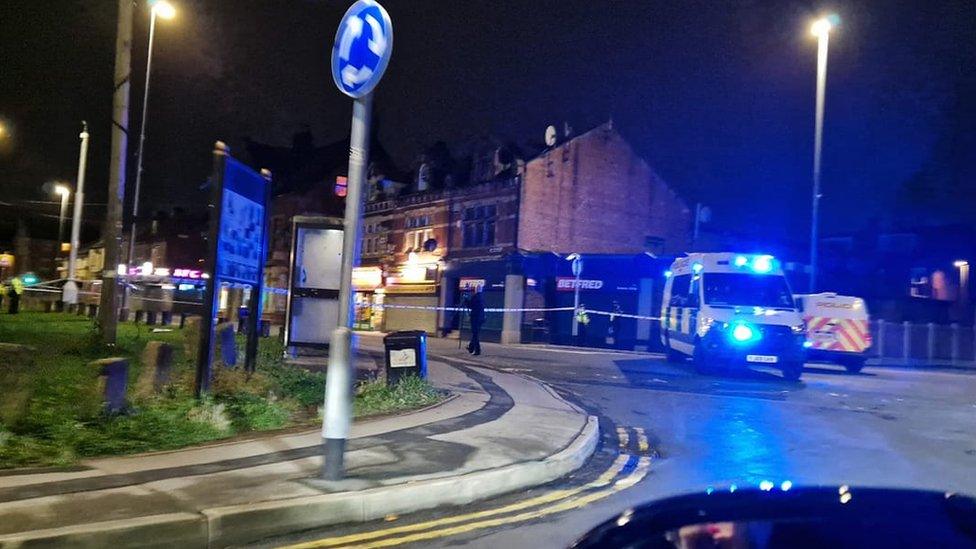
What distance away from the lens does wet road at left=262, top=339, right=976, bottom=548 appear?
6.29 m

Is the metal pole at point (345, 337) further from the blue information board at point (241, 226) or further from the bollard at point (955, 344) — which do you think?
the bollard at point (955, 344)

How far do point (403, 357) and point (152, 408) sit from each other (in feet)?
13.4

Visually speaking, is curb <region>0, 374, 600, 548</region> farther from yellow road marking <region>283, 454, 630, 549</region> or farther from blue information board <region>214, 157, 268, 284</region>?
blue information board <region>214, 157, 268, 284</region>

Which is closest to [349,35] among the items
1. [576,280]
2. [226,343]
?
[226,343]

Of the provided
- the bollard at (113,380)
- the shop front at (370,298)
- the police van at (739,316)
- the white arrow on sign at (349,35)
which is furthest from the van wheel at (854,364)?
the shop front at (370,298)

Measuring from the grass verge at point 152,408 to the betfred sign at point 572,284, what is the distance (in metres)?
21.2

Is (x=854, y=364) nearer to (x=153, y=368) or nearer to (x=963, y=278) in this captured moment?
(x=153, y=368)

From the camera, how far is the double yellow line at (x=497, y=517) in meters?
5.40

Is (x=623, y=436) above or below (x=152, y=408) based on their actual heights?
below

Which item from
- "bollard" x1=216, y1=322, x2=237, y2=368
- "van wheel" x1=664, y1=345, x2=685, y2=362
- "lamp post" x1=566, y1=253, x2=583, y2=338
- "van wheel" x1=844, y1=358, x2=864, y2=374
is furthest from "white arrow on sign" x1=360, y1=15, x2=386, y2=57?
"lamp post" x1=566, y1=253, x2=583, y2=338

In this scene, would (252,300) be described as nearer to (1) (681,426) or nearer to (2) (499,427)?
(2) (499,427)

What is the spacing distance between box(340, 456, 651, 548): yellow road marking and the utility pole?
10.4 metres

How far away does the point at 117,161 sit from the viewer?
14.0 meters

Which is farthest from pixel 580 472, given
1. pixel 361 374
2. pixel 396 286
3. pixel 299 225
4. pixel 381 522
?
pixel 396 286
